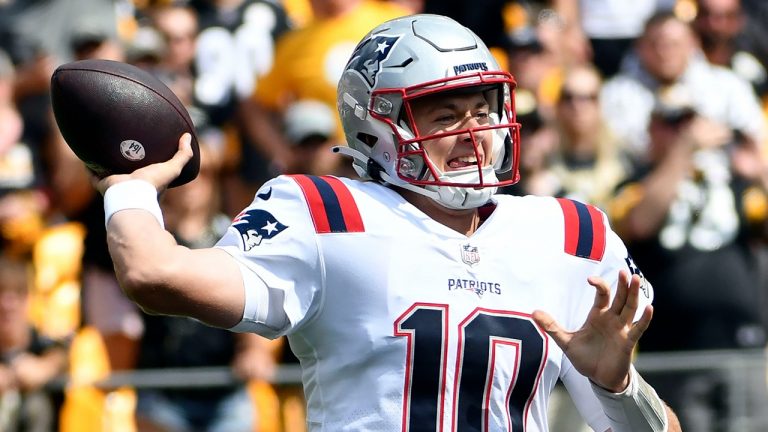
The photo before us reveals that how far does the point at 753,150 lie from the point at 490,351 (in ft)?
15.0

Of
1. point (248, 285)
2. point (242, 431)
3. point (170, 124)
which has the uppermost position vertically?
point (170, 124)

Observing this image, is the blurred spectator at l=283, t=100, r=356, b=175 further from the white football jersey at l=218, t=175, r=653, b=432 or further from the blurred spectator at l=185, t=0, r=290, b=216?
the white football jersey at l=218, t=175, r=653, b=432

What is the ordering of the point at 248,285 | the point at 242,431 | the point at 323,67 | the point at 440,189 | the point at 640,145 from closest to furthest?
the point at 248,285 < the point at 440,189 < the point at 242,431 < the point at 323,67 < the point at 640,145

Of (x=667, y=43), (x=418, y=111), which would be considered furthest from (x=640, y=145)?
(x=418, y=111)

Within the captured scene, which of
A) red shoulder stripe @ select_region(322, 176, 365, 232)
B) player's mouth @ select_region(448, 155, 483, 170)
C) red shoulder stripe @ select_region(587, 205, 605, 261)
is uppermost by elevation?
player's mouth @ select_region(448, 155, 483, 170)

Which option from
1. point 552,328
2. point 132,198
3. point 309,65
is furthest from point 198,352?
point 552,328

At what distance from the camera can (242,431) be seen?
6453mm

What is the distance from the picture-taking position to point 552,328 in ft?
10.5

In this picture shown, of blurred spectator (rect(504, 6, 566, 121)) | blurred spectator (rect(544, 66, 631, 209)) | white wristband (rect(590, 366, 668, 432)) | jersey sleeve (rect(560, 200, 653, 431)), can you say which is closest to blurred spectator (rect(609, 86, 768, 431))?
blurred spectator (rect(544, 66, 631, 209))

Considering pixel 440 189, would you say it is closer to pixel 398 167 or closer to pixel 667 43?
pixel 398 167

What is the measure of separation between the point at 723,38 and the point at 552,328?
18.1 feet

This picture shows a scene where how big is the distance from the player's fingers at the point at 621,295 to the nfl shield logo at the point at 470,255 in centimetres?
38

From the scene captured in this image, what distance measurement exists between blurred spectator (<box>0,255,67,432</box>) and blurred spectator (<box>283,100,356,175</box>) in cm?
142

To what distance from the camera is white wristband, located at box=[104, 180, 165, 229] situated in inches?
125
